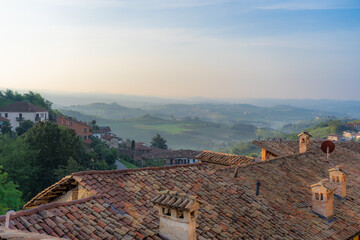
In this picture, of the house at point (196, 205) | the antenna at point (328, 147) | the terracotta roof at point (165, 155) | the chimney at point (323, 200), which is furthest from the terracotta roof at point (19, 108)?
the chimney at point (323, 200)

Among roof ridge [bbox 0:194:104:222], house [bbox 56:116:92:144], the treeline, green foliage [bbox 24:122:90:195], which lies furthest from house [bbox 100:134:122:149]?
roof ridge [bbox 0:194:104:222]

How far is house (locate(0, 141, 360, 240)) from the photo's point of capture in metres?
6.99

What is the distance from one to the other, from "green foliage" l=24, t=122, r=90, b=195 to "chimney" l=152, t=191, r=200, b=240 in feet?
126

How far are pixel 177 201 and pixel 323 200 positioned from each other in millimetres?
6506

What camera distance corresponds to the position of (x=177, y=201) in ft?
23.0

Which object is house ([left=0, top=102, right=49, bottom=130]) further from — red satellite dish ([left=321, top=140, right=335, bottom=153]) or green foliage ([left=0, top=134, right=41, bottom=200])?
red satellite dish ([left=321, top=140, right=335, bottom=153])

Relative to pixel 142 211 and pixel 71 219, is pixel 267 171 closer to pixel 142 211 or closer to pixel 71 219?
pixel 142 211

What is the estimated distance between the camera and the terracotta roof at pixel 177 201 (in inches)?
268

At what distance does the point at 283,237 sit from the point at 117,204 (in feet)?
15.0

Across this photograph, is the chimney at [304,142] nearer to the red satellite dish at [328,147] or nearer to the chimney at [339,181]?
the red satellite dish at [328,147]

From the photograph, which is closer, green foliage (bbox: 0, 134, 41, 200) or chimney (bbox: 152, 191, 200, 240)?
chimney (bbox: 152, 191, 200, 240)

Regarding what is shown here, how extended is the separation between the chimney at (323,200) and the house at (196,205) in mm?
31

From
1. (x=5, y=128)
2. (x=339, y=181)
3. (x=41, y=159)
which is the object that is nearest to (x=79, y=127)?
(x=5, y=128)

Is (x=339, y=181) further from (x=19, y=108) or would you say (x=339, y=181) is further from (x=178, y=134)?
(x=178, y=134)
